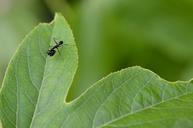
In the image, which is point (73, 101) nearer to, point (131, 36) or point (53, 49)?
point (53, 49)

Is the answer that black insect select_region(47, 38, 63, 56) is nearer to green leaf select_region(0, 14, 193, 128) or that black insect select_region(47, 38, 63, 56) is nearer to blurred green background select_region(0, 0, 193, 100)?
green leaf select_region(0, 14, 193, 128)

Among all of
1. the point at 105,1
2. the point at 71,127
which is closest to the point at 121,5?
the point at 105,1

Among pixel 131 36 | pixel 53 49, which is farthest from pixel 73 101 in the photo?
pixel 131 36

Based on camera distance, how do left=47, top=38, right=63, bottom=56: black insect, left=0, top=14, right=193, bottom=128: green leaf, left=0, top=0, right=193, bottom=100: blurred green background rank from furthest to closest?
left=0, top=0, right=193, bottom=100: blurred green background < left=47, top=38, right=63, bottom=56: black insect < left=0, top=14, right=193, bottom=128: green leaf

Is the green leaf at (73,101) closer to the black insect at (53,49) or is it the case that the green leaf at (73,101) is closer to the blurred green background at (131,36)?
the black insect at (53,49)

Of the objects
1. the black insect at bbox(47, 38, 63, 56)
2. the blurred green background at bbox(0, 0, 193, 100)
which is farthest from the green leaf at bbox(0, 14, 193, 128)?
the blurred green background at bbox(0, 0, 193, 100)

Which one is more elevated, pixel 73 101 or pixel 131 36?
pixel 131 36
